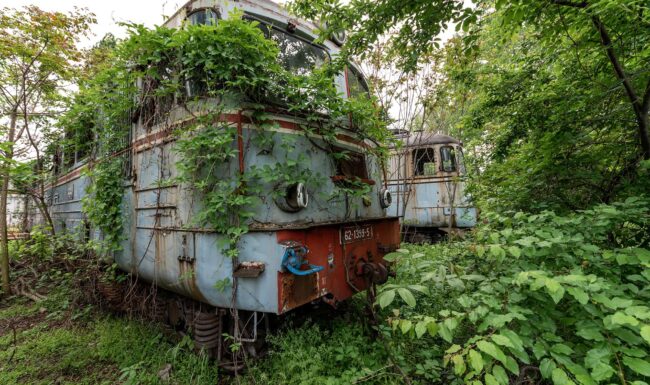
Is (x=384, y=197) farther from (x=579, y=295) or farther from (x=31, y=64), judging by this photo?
(x=31, y=64)

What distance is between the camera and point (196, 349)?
118 inches

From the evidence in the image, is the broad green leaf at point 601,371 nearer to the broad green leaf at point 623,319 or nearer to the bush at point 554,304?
the bush at point 554,304

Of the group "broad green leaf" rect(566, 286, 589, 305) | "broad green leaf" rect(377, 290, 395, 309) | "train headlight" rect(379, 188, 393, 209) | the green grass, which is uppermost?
"train headlight" rect(379, 188, 393, 209)

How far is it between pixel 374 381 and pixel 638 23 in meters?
3.46

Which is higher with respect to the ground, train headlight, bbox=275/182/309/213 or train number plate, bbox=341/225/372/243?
train headlight, bbox=275/182/309/213

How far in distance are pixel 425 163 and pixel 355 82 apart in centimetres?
477

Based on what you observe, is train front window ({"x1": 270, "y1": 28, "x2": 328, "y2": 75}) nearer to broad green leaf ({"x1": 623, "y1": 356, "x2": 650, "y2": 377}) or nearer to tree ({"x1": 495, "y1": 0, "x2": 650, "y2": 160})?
tree ({"x1": 495, "y1": 0, "x2": 650, "y2": 160})

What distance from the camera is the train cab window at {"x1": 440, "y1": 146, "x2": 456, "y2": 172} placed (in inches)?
309

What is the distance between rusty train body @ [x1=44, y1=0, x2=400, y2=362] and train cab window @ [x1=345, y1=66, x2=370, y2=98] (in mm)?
53

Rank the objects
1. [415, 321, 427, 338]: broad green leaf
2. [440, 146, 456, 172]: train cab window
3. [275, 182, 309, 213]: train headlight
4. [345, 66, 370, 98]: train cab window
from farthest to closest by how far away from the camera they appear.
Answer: [440, 146, 456, 172]: train cab window < [345, 66, 370, 98]: train cab window < [275, 182, 309, 213]: train headlight < [415, 321, 427, 338]: broad green leaf

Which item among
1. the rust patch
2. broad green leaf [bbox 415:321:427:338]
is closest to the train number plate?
the rust patch

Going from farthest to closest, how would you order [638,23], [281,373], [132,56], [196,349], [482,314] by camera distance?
[196,349] < [132,56] < [281,373] < [638,23] < [482,314]

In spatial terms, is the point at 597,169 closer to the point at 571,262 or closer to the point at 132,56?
the point at 571,262

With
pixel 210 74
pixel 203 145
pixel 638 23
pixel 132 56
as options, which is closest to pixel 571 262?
pixel 638 23
